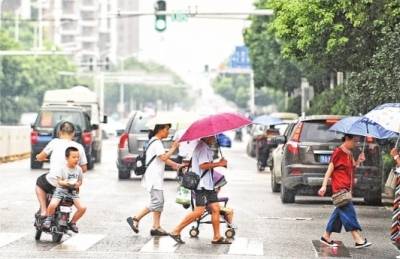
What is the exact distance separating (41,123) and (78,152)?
2178 cm

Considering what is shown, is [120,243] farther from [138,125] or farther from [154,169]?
[138,125]

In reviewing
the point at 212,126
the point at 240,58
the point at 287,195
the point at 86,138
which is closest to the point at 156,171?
the point at 212,126

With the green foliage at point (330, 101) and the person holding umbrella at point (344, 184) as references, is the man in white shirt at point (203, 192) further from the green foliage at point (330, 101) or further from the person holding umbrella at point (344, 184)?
the green foliage at point (330, 101)

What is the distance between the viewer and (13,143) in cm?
4525

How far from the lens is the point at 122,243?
1580 cm

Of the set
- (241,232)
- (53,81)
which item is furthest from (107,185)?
(53,81)

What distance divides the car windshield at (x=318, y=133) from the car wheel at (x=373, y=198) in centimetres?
132

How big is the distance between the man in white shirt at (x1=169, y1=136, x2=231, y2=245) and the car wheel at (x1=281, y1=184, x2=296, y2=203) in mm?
7676

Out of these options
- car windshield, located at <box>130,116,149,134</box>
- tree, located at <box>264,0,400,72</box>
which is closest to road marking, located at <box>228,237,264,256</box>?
tree, located at <box>264,0,400,72</box>

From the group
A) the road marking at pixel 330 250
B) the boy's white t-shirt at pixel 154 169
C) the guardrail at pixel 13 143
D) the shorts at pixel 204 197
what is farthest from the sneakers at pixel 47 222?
the guardrail at pixel 13 143

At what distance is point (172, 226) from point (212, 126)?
10.7ft

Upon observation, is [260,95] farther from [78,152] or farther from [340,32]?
[78,152]

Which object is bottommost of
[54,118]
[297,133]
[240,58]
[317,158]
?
[240,58]

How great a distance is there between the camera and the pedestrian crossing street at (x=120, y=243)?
14.9m
